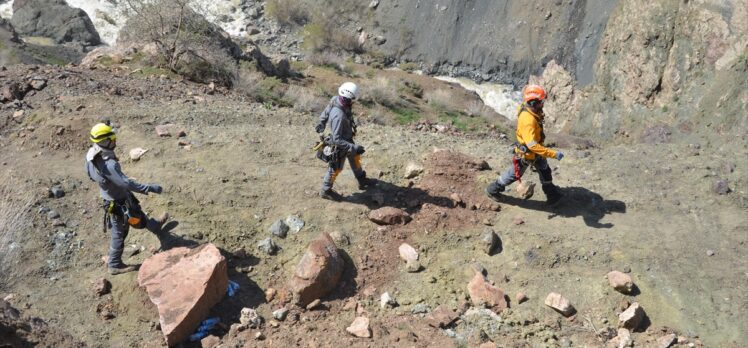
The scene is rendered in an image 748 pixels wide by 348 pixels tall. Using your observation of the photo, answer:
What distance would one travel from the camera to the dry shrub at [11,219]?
21.3ft

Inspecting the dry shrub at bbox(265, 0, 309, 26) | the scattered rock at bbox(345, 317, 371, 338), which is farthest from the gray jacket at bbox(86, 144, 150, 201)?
the dry shrub at bbox(265, 0, 309, 26)

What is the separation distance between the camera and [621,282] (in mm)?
6129

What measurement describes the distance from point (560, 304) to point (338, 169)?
319 cm

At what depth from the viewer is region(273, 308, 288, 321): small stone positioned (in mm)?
5926

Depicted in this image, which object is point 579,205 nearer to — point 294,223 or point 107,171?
point 294,223

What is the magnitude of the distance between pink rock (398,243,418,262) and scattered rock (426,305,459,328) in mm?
846

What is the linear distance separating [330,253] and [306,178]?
87.6 inches

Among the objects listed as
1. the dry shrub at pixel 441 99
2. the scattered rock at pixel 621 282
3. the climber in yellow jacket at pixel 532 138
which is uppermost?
the climber in yellow jacket at pixel 532 138

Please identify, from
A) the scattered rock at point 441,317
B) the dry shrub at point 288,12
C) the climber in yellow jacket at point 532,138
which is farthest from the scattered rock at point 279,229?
the dry shrub at point 288,12

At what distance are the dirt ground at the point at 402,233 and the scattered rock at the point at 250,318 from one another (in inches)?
3.0

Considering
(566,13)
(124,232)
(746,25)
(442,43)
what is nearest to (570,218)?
(124,232)

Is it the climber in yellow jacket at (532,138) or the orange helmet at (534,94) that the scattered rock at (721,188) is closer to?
the climber in yellow jacket at (532,138)

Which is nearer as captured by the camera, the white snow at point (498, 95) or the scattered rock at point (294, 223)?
the scattered rock at point (294, 223)

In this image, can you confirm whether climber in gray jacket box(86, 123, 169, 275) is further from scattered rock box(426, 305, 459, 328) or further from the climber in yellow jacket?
the climber in yellow jacket
